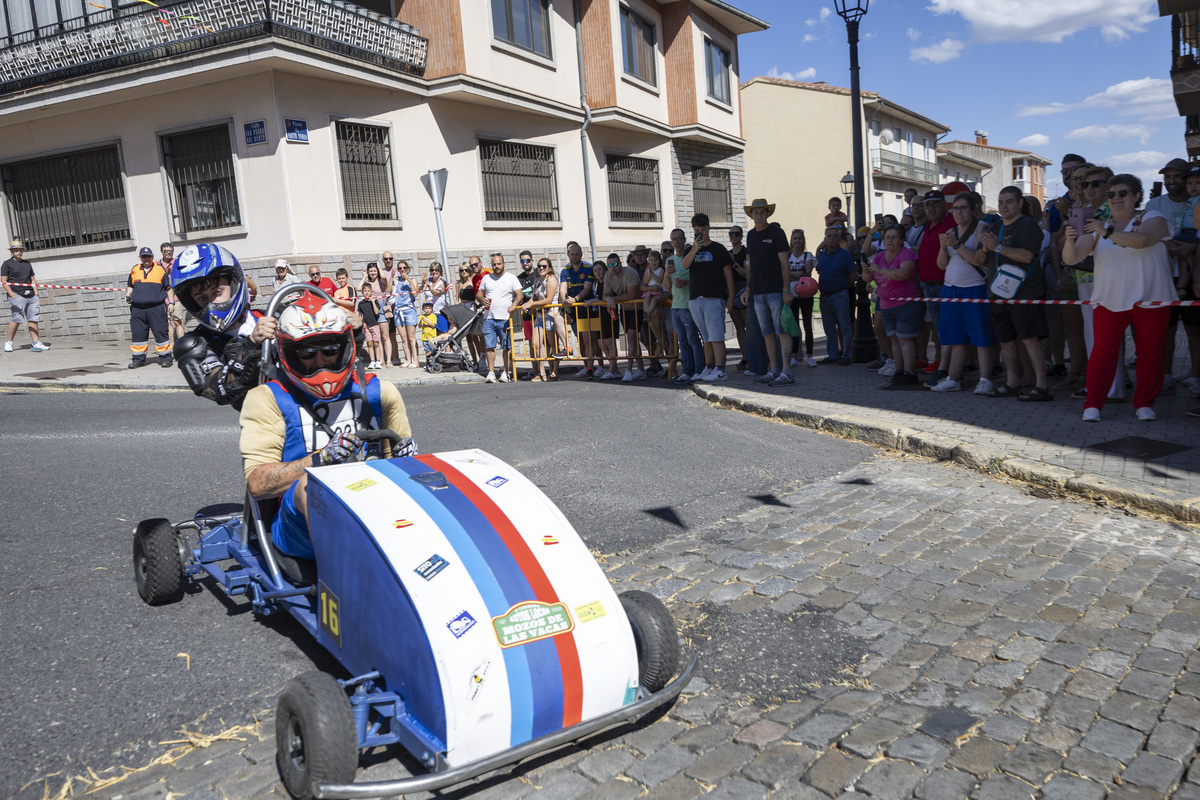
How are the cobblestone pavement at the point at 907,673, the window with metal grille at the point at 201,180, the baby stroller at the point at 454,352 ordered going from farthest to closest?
the window with metal grille at the point at 201,180
the baby stroller at the point at 454,352
the cobblestone pavement at the point at 907,673

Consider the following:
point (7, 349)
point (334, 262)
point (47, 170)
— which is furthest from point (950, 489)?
point (47, 170)

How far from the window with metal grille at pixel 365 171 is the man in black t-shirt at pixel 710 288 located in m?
8.04

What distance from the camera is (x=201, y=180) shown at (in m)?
16.2

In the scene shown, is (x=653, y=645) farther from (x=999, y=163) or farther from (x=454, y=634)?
(x=999, y=163)

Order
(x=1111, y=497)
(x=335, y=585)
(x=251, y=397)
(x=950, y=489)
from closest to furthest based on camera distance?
(x=335, y=585), (x=251, y=397), (x=1111, y=497), (x=950, y=489)

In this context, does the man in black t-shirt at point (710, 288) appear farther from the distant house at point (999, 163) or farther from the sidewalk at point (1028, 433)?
the distant house at point (999, 163)

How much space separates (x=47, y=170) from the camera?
17.8 metres

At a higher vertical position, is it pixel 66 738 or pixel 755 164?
pixel 755 164

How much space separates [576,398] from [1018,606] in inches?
273

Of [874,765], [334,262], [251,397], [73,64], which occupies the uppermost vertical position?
[73,64]

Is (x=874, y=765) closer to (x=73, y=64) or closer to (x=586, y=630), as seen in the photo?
(x=586, y=630)

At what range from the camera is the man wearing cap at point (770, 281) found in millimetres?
10195

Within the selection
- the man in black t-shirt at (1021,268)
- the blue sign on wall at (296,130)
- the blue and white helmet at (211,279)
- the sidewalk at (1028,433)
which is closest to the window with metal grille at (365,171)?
the blue sign on wall at (296,130)

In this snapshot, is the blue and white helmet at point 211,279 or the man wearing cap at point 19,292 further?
the man wearing cap at point 19,292
